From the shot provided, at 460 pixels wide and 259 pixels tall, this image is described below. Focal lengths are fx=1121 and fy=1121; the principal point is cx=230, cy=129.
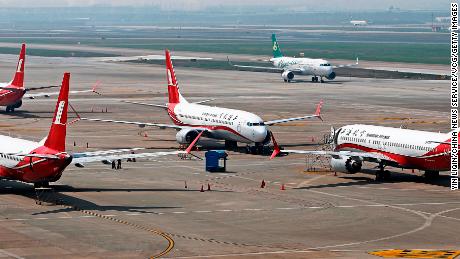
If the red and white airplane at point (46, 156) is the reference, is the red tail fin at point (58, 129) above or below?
above

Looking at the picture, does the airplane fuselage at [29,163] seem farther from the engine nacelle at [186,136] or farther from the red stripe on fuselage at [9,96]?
the red stripe on fuselage at [9,96]

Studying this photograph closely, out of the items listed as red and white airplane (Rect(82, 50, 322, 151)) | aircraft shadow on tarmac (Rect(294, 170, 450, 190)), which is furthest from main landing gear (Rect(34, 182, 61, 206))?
red and white airplane (Rect(82, 50, 322, 151))

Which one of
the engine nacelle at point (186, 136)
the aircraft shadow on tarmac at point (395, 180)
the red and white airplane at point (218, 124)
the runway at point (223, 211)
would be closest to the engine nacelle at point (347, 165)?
the aircraft shadow on tarmac at point (395, 180)

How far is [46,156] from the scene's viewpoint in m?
71.9

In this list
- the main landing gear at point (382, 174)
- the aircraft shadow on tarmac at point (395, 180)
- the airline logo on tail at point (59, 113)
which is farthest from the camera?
the main landing gear at point (382, 174)

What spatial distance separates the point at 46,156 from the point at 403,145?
30.8 m

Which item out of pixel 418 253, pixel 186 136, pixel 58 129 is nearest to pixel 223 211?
pixel 58 129

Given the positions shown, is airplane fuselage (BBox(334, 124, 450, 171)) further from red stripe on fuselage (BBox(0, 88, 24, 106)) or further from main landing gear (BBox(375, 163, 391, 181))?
red stripe on fuselage (BBox(0, 88, 24, 106))

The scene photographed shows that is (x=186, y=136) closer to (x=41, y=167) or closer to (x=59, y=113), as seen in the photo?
(x=41, y=167)

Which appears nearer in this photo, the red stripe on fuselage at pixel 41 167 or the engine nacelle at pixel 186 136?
the red stripe on fuselage at pixel 41 167

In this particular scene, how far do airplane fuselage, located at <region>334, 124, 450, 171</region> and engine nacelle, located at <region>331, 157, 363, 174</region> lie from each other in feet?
8.62

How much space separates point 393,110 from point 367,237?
9389cm

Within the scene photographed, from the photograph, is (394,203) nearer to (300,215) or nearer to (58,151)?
(300,215)

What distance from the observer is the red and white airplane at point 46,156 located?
71.9 metres
